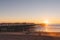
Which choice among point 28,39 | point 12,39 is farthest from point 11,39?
point 28,39

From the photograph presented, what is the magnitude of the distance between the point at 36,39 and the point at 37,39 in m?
0.11

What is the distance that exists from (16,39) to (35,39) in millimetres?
2225

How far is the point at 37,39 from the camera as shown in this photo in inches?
586

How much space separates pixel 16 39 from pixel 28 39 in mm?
1607

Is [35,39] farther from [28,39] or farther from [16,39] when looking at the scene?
[16,39]

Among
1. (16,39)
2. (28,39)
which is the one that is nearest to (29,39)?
(28,39)

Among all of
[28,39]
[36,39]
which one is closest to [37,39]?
[36,39]

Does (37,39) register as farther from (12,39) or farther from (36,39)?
(12,39)

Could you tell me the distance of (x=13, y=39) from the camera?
15266mm

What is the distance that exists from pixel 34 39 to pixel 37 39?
35 cm

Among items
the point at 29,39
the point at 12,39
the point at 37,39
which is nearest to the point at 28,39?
the point at 29,39

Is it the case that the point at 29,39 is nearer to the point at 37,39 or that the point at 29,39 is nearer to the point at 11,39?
the point at 37,39

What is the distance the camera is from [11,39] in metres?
15.3

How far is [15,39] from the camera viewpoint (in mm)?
15281
